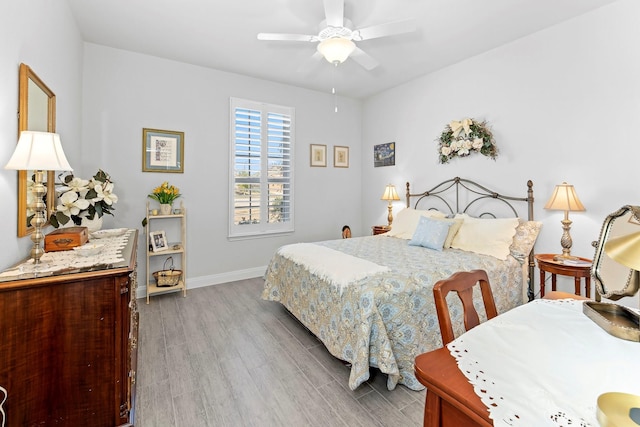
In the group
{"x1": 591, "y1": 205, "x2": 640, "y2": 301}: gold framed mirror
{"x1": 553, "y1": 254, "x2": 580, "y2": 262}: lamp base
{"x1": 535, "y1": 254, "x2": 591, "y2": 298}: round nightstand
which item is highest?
{"x1": 591, "y1": 205, "x2": 640, "y2": 301}: gold framed mirror

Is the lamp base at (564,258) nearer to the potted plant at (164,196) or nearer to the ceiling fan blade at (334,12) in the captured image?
the ceiling fan blade at (334,12)

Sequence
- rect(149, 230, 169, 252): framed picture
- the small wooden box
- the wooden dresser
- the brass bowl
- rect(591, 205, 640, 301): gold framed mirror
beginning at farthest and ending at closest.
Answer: rect(149, 230, 169, 252): framed picture < the small wooden box < the wooden dresser < rect(591, 205, 640, 301): gold framed mirror < the brass bowl

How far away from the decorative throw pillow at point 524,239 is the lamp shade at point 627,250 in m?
2.54

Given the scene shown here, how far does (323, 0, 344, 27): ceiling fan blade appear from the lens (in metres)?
2.05

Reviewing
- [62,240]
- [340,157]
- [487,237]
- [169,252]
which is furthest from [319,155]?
[62,240]

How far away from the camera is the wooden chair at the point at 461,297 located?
1.05 meters

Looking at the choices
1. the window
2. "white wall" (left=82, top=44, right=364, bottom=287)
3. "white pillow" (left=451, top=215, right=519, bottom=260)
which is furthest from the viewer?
the window

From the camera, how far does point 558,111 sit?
112 inches

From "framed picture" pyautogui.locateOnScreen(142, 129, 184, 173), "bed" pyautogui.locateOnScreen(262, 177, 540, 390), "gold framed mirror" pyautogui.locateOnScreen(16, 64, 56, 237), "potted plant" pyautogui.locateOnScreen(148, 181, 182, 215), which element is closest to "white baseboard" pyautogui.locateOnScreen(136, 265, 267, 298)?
"potted plant" pyautogui.locateOnScreen(148, 181, 182, 215)

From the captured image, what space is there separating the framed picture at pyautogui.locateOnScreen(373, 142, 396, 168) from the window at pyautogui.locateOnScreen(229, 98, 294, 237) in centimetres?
146

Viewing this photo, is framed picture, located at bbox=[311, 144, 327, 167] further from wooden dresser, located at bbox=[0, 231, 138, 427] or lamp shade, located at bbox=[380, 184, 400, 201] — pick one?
wooden dresser, located at bbox=[0, 231, 138, 427]

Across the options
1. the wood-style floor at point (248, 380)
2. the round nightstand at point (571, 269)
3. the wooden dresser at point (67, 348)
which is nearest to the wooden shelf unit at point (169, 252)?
the wood-style floor at point (248, 380)

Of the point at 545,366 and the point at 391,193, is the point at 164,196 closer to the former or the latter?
the point at 391,193

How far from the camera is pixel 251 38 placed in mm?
3096
